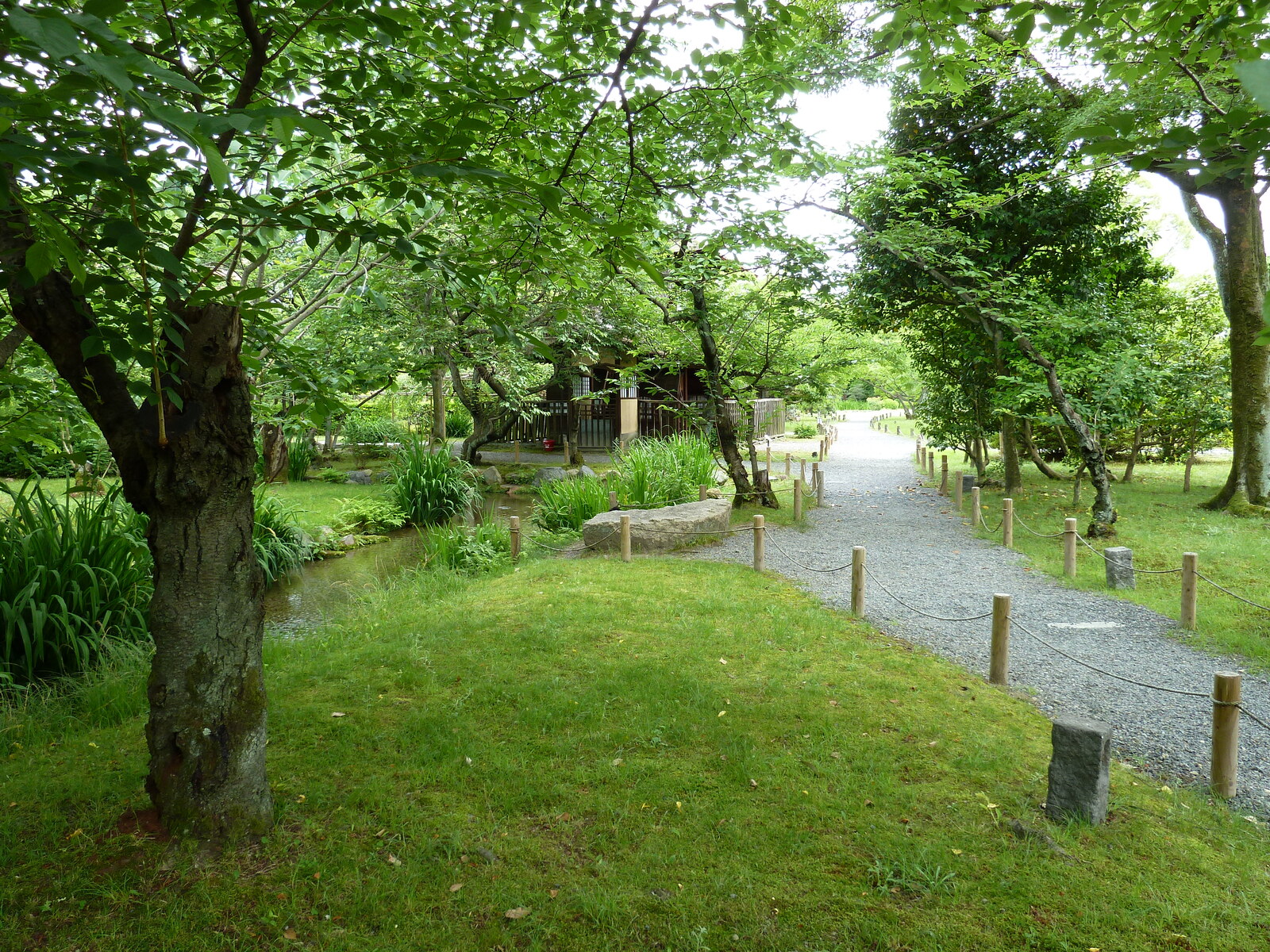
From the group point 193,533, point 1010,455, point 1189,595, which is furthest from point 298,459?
point 1189,595

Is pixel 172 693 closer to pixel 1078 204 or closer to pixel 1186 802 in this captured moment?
pixel 1186 802

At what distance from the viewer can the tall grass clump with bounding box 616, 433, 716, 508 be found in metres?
11.8

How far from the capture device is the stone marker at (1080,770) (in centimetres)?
334

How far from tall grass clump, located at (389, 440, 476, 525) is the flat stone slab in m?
3.97

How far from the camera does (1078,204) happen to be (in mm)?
12039

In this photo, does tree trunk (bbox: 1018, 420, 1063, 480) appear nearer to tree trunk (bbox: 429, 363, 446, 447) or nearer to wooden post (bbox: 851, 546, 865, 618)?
wooden post (bbox: 851, 546, 865, 618)

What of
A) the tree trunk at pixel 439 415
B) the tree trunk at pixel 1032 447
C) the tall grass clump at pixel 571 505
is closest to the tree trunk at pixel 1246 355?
the tree trunk at pixel 1032 447

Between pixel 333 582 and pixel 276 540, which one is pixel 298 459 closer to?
pixel 276 540

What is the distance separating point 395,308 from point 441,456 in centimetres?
273

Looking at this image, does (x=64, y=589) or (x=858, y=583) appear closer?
(x=64, y=589)

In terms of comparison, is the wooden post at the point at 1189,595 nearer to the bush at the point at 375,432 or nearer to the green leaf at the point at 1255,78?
the green leaf at the point at 1255,78

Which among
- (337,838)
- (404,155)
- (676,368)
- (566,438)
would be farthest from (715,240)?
(566,438)

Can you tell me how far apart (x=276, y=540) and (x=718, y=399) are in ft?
22.5

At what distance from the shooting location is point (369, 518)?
1265 centimetres
